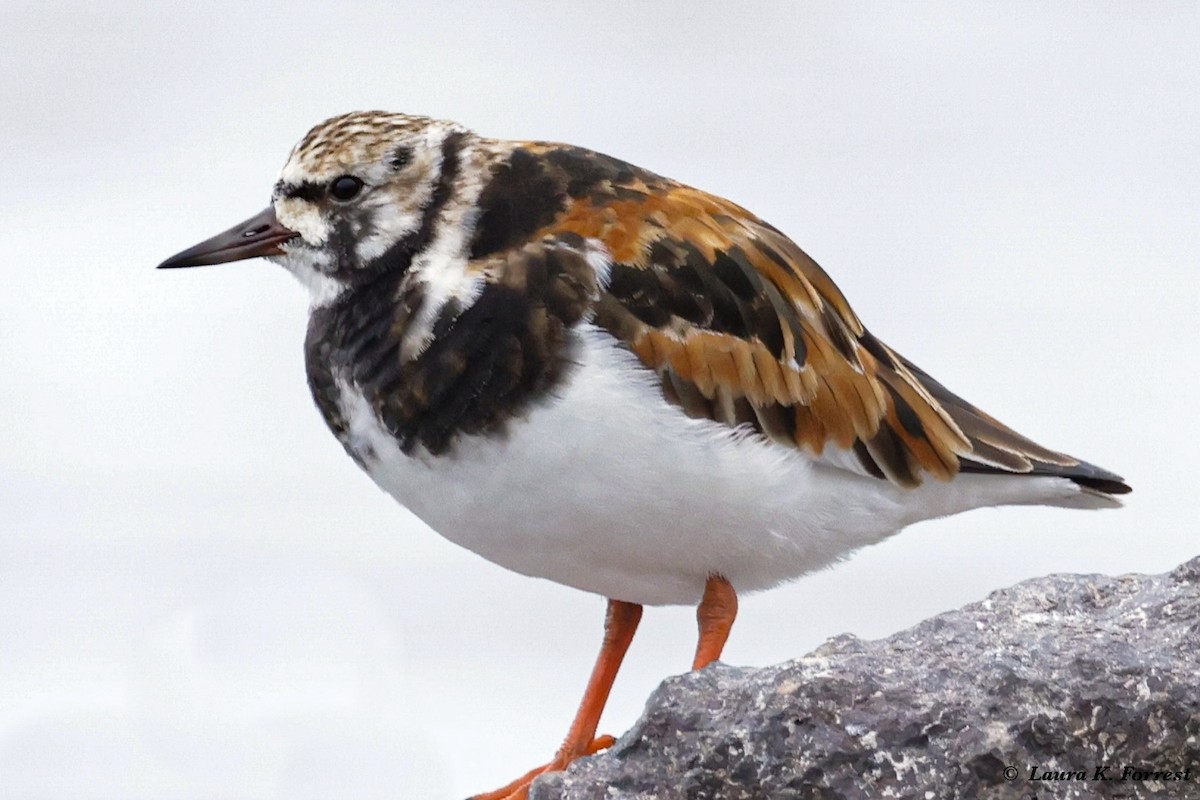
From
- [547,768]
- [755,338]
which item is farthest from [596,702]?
[755,338]

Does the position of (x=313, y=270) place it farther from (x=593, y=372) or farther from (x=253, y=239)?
(x=593, y=372)

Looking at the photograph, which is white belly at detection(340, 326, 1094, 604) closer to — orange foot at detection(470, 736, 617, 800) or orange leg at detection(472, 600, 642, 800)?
orange leg at detection(472, 600, 642, 800)

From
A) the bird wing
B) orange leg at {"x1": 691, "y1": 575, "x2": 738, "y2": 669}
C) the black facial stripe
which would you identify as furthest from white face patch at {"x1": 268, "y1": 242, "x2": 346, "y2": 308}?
orange leg at {"x1": 691, "y1": 575, "x2": 738, "y2": 669}

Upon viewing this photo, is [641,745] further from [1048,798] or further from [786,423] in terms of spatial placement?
[786,423]

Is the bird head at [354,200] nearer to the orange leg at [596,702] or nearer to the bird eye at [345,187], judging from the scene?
the bird eye at [345,187]

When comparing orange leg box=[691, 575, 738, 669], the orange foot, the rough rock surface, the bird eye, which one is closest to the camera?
the rough rock surface
